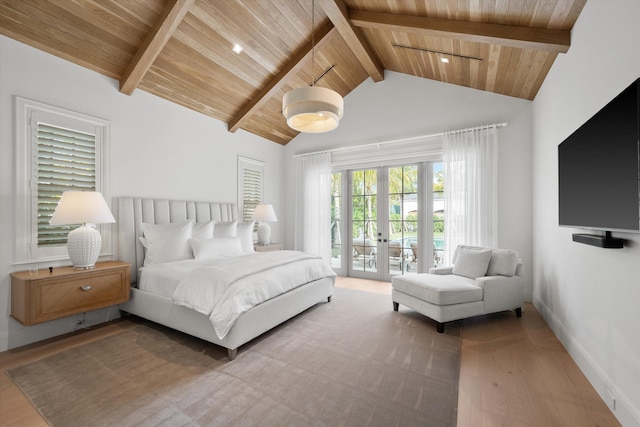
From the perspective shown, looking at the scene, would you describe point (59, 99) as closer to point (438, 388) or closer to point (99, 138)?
point (99, 138)

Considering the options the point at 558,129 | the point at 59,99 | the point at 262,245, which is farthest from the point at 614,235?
the point at 59,99

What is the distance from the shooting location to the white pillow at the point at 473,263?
333 cm

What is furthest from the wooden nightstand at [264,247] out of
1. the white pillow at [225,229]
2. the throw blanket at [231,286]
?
the throw blanket at [231,286]

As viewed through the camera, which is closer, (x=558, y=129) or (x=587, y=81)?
(x=587, y=81)

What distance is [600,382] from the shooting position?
1867 millimetres

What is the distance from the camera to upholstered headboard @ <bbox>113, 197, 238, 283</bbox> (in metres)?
3.33

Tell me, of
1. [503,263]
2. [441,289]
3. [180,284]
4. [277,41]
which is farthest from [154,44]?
[503,263]

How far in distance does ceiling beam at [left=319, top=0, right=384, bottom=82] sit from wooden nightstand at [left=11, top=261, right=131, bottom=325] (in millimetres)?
3589

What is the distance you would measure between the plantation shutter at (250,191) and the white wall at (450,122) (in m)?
1.19

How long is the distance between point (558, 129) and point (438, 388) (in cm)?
263

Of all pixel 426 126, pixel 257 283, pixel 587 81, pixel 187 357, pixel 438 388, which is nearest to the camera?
pixel 438 388

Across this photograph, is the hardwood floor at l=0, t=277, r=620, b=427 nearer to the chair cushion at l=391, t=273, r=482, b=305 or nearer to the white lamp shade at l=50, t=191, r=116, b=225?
the chair cushion at l=391, t=273, r=482, b=305

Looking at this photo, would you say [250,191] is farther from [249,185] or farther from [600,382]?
[600,382]

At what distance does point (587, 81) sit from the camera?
2.11 meters
